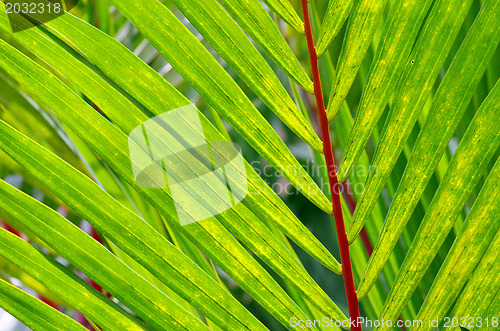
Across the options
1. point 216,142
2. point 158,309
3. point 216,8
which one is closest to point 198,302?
point 158,309

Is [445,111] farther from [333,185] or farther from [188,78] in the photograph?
[188,78]

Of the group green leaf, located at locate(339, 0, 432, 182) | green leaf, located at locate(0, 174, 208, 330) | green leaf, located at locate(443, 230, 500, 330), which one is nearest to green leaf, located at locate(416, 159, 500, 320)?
green leaf, located at locate(443, 230, 500, 330)

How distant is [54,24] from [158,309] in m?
0.29

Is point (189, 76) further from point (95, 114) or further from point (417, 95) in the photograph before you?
point (417, 95)

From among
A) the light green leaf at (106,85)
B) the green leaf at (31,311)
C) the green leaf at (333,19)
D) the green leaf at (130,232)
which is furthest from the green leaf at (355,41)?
the green leaf at (31,311)

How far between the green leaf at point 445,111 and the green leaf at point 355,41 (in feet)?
0.27

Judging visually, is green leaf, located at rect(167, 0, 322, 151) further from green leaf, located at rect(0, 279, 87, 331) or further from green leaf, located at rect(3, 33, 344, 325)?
green leaf, located at rect(0, 279, 87, 331)

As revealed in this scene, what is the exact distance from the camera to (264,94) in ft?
1.20

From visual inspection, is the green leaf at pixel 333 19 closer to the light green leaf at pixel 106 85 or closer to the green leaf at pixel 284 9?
the green leaf at pixel 284 9

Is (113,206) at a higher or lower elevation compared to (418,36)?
lower

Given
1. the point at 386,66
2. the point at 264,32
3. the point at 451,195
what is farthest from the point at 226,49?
the point at 451,195

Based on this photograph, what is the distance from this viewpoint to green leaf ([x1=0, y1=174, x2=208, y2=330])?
330mm

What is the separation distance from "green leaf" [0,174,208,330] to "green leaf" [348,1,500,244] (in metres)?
0.23

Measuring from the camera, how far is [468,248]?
0.35m
